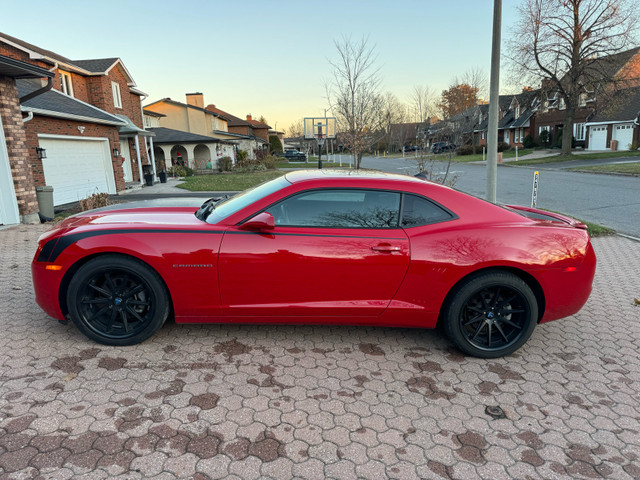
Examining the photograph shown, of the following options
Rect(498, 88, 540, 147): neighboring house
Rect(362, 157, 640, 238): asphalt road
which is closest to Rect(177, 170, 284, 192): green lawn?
Rect(362, 157, 640, 238): asphalt road

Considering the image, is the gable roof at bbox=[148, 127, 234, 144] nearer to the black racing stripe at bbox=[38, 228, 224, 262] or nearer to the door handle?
the black racing stripe at bbox=[38, 228, 224, 262]

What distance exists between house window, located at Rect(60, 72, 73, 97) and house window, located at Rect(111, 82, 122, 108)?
2.35 m

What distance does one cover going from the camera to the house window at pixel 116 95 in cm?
2148

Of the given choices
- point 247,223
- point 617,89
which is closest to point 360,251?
point 247,223

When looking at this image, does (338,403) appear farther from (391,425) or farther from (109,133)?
(109,133)

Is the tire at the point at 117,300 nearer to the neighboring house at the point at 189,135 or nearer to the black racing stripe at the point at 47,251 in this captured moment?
the black racing stripe at the point at 47,251

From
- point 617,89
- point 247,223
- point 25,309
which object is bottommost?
point 25,309

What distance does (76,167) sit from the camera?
14.3 meters

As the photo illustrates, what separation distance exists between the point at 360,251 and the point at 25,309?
359 cm

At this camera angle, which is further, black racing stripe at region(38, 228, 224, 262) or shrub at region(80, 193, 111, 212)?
shrub at region(80, 193, 111, 212)

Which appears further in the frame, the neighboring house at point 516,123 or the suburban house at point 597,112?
the neighboring house at point 516,123

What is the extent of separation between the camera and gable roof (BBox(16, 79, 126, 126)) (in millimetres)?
12055

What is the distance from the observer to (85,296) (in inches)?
131

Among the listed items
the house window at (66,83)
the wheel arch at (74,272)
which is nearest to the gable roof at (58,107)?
the house window at (66,83)
